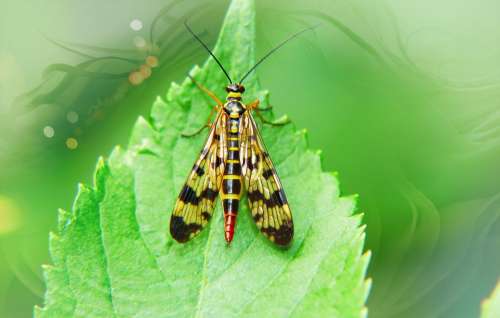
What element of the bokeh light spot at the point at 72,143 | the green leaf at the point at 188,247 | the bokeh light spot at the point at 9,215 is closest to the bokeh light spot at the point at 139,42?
the bokeh light spot at the point at 72,143

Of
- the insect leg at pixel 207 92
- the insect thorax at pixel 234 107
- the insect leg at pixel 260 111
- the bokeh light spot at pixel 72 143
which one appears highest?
the bokeh light spot at pixel 72 143

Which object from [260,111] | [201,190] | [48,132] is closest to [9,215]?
[48,132]

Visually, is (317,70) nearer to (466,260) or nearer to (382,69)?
(382,69)

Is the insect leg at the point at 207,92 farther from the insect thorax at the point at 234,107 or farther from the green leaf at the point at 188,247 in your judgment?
the insect thorax at the point at 234,107

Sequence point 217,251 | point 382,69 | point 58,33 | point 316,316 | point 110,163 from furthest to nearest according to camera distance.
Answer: point 58,33, point 382,69, point 217,251, point 110,163, point 316,316

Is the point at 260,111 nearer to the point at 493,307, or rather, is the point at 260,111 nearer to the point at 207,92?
the point at 207,92

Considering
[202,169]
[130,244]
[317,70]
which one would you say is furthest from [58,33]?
[130,244]

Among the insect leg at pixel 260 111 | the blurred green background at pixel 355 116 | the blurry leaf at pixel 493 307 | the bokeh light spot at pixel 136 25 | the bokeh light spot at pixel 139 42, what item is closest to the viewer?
the blurry leaf at pixel 493 307

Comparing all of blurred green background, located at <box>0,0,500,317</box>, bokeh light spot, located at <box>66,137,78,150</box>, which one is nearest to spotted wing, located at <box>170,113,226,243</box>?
blurred green background, located at <box>0,0,500,317</box>
